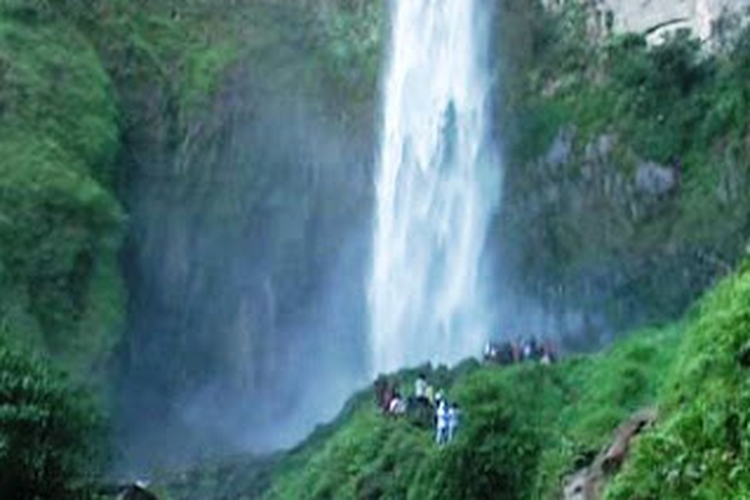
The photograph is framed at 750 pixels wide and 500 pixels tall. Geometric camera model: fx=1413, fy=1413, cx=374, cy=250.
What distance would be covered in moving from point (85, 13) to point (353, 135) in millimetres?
8430

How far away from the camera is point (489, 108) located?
1484 inches

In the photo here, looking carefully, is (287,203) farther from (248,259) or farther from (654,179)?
(654,179)

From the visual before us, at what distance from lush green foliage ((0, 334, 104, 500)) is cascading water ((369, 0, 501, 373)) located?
19198mm

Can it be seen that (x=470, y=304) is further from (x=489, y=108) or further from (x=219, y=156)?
(x=219, y=156)

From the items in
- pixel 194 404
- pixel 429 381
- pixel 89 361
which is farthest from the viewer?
pixel 194 404

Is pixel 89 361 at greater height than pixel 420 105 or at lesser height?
lesser

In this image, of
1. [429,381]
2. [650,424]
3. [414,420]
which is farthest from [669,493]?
[429,381]

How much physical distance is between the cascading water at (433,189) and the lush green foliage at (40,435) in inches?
756

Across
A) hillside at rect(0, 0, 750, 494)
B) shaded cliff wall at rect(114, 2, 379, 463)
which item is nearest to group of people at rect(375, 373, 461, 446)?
hillside at rect(0, 0, 750, 494)

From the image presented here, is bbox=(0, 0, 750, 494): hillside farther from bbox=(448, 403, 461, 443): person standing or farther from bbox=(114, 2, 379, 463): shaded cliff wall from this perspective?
bbox=(448, 403, 461, 443): person standing

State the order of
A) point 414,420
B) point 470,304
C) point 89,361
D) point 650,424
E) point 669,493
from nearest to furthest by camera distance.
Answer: point 669,493 < point 650,424 < point 414,420 < point 89,361 < point 470,304

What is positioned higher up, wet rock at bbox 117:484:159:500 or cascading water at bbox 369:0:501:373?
cascading water at bbox 369:0:501:373

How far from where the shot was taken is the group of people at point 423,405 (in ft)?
67.2

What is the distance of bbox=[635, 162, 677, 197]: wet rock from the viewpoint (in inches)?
1294
